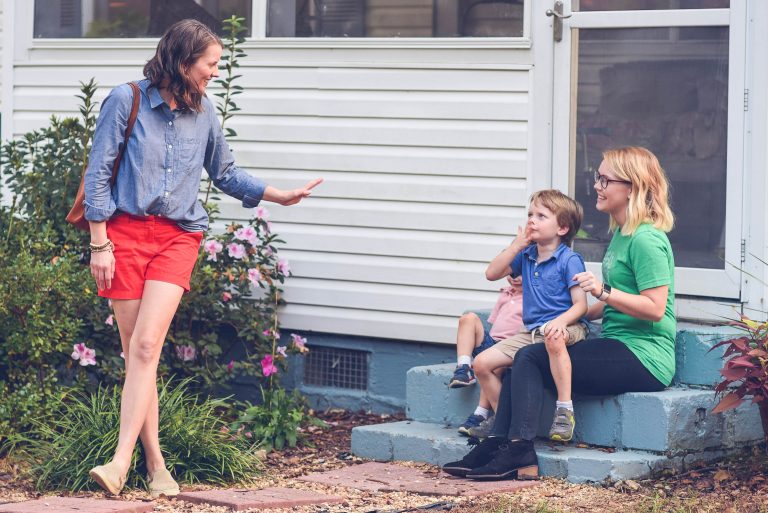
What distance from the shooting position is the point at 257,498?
469cm

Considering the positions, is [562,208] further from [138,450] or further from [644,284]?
[138,450]

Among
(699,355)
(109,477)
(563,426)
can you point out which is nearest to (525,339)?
(563,426)

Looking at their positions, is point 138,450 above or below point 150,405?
below

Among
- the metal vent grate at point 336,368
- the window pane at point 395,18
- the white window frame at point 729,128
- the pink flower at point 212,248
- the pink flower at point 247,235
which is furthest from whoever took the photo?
the metal vent grate at point 336,368

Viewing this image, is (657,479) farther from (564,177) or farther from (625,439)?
(564,177)

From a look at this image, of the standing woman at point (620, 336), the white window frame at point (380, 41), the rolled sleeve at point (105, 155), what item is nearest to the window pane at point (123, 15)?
the white window frame at point (380, 41)

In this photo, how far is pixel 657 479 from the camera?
5.11 metres

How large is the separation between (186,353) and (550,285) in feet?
7.10

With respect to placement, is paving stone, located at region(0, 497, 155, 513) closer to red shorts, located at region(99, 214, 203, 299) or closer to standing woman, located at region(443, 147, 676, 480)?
red shorts, located at region(99, 214, 203, 299)

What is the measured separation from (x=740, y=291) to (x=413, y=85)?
2034 millimetres

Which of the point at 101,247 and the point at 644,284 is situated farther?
the point at 644,284

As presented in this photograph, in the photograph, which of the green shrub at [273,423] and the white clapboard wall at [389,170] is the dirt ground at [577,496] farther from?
the white clapboard wall at [389,170]

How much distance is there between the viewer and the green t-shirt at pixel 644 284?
513 cm

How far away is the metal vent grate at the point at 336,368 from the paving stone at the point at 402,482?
130cm
